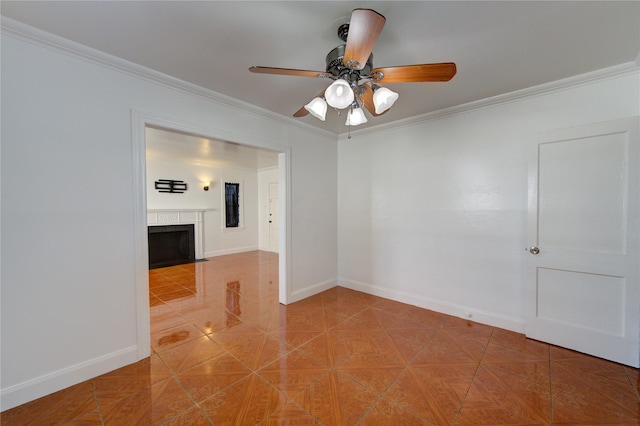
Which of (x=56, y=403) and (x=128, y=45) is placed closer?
(x=56, y=403)

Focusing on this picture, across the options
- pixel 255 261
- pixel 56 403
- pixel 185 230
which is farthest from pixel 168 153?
pixel 56 403

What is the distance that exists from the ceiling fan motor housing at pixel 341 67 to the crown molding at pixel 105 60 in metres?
1.49

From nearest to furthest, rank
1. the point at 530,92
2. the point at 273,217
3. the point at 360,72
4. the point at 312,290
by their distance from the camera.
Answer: the point at 360,72 < the point at 530,92 < the point at 312,290 < the point at 273,217

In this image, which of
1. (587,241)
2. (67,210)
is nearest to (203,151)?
(67,210)

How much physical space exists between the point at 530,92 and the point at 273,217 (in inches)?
240

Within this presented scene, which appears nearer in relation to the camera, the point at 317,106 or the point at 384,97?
the point at 384,97

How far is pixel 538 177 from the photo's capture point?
8.42 feet

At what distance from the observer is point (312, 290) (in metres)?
3.89

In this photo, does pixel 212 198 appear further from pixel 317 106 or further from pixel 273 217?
pixel 317 106

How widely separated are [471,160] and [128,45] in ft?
11.3

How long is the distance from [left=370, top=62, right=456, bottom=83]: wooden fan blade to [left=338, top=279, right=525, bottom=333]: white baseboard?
265cm

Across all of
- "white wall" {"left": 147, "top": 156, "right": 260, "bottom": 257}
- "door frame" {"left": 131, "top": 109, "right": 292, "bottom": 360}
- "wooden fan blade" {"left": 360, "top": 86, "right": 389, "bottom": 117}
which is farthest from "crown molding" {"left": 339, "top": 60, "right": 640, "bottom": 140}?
"white wall" {"left": 147, "top": 156, "right": 260, "bottom": 257}

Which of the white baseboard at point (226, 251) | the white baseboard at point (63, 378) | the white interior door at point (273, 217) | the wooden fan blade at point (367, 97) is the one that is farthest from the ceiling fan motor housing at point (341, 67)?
the white baseboard at point (226, 251)

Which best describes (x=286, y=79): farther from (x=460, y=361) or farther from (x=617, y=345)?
(x=617, y=345)
